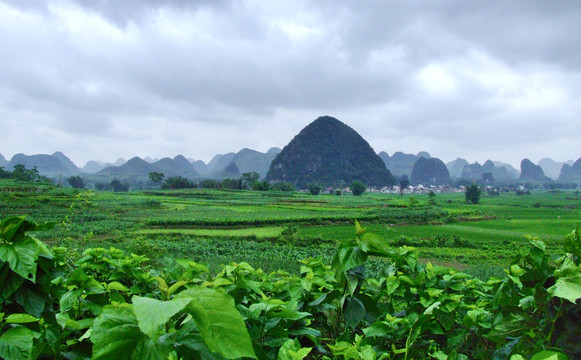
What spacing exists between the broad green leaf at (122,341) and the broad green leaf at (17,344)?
1.45 ft

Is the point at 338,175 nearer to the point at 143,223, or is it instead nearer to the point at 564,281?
the point at 143,223

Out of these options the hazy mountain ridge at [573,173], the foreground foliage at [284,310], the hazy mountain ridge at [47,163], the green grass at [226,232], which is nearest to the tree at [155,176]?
the green grass at [226,232]

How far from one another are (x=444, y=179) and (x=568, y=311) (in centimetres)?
12701

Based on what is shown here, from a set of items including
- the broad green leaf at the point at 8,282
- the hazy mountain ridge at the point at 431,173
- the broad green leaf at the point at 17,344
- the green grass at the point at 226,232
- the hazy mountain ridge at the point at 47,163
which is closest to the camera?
the broad green leaf at the point at 17,344

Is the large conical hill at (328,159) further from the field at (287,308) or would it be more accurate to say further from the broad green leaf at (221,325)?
the broad green leaf at (221,325)

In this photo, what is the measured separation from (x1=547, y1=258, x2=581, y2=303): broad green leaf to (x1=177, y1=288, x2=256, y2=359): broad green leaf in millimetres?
817

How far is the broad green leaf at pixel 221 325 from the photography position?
0.48 m

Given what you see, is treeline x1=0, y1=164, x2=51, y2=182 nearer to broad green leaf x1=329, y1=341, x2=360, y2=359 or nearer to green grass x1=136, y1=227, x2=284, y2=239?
green grass x1=136, y1=227, x2=284, y2=239

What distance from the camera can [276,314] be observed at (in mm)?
1126

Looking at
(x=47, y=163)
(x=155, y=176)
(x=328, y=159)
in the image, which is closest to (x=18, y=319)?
(x=155, y=176)

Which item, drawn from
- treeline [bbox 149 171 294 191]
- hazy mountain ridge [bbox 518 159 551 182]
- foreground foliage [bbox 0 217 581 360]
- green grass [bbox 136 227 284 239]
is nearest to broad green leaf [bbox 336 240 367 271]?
foreground foliage [bbox 0 217 581 360]

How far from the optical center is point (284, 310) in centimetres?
113

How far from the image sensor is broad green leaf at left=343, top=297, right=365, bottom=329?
124cm

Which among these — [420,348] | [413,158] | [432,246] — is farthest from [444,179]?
[420,348]
